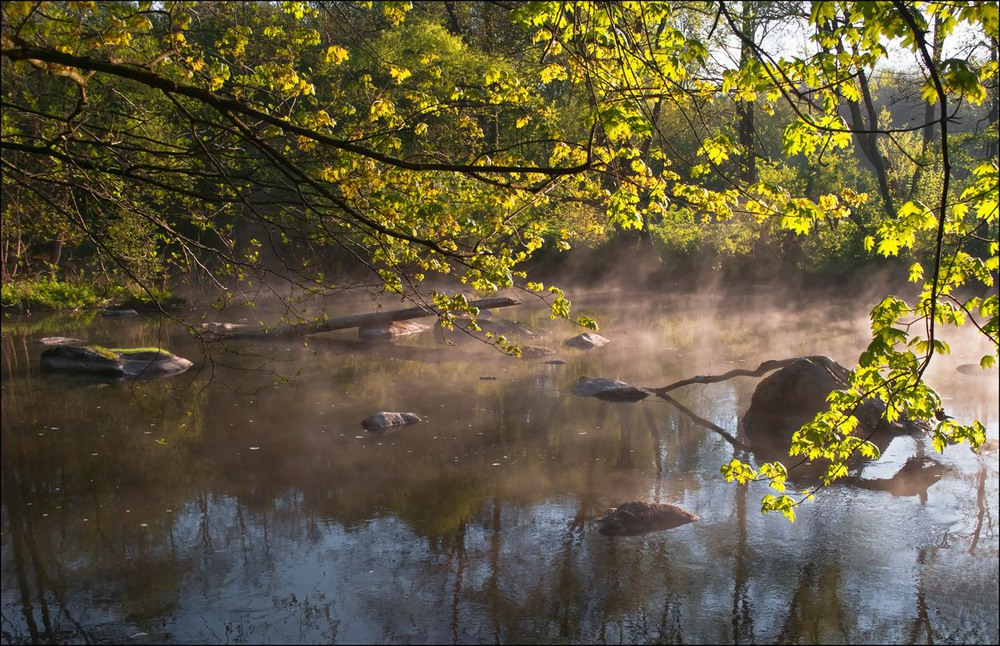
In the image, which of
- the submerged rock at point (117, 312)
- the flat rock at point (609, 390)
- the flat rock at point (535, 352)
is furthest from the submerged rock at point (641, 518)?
the submerged rock at point (117, 312)

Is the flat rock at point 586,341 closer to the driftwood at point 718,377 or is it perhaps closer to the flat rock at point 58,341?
the driftwood at point 718,377

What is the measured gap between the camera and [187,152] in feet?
18.4

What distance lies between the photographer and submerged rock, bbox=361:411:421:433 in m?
11.3

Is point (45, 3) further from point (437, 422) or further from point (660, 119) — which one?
point (660, 119)

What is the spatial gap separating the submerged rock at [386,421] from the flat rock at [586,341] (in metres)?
6.58

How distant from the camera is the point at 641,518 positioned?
783 centimetres

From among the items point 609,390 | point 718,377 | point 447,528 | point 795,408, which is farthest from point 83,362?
point 795,408

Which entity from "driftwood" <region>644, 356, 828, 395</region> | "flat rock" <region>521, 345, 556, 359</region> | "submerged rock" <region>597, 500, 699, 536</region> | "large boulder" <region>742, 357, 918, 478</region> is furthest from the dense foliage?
"flat rock" <region>521, 345, 556, 359</region>

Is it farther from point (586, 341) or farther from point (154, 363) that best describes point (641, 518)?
point (154, 363)

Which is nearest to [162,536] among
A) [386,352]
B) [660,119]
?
[386,352]

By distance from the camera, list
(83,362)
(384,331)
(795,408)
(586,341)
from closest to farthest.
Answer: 1. (795,408)
2. (83,362)
3. (586,341)
4. (384,331)

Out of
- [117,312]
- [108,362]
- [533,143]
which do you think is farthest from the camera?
[117,312]

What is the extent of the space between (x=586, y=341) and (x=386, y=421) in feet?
23.8

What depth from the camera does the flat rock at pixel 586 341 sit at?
1762 cm
